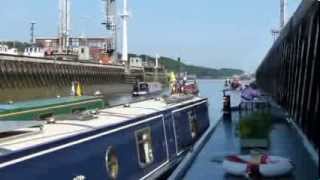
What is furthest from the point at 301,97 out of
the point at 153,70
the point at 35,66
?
the point at 153,70

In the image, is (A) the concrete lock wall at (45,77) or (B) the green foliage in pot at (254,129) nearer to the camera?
(B) the green foliage in pot at (254,129)

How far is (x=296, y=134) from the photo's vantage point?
655 inches

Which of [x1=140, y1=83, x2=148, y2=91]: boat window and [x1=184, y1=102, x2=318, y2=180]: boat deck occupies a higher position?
[x1=184, y1=102, x2=318, y2=180]: boat deck

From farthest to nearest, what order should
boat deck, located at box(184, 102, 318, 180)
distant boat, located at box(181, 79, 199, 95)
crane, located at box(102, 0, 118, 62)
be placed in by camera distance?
crane, located at box(102, 0, 118, 62)
distant boat, located at box(181, 79, 199, 95)
boat deck, located at box(184, 102, 318, 180)

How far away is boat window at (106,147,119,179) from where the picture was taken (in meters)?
9.73

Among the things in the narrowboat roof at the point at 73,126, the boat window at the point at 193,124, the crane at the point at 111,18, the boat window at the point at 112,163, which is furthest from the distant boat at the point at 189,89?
the crane at the point at 111,18

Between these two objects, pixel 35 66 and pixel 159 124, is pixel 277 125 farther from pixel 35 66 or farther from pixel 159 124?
pixel 35 66

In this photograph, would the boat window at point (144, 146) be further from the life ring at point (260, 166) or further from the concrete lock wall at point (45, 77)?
the concrete lock wall at point (45, 77)

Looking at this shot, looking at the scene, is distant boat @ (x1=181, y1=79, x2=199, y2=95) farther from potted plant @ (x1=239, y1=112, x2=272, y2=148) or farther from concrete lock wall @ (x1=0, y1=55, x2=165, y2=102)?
concrete lock wall @ (x1=0, y1=55, x2=165, y2=102)

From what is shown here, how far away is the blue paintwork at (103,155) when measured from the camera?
748 cm

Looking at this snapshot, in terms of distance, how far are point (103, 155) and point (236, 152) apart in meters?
4.90

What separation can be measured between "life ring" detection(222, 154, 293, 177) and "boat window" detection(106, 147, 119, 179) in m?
1.88

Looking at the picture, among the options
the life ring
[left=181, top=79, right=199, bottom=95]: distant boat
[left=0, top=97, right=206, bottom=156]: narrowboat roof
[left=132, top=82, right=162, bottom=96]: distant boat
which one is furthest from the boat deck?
[left=132, top=82, right=162, bottom=96]: distant boat

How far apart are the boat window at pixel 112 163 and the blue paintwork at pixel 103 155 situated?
10 cm
